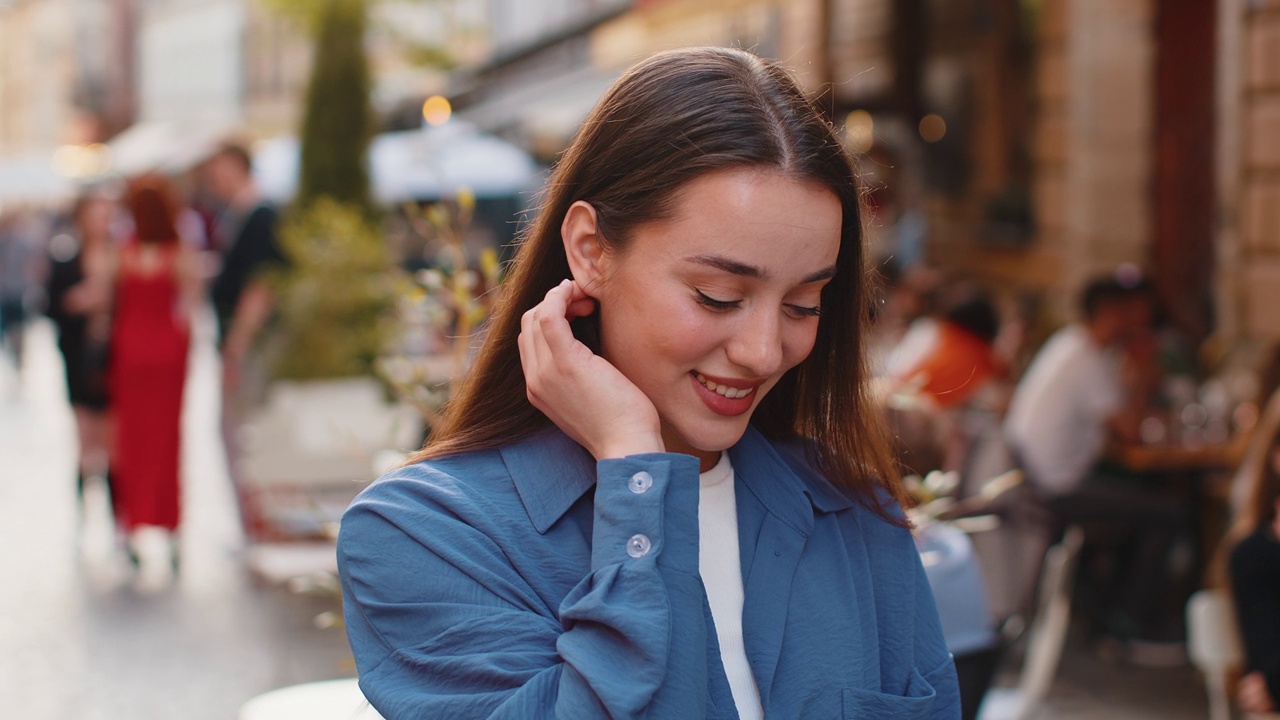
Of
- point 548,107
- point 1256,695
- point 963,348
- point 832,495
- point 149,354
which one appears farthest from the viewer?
point 548,107

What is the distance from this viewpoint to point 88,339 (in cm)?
838

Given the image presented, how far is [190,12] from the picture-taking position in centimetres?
6156

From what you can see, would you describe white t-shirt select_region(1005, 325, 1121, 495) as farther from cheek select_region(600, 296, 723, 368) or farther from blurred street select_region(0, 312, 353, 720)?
cheek select_region(600, 296, 723, 368)

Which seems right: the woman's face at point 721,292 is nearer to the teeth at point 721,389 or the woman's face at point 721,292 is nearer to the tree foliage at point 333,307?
the teeth at point 721,389

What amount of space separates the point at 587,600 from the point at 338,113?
9.72m

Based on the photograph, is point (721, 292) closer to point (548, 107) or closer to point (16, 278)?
point (548, 107)

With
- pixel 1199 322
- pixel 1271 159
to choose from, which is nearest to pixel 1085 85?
pixel 1199 322

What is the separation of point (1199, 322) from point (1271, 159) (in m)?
1.84

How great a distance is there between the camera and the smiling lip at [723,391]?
1594mm

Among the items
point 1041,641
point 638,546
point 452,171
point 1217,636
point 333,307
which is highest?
point 638,546

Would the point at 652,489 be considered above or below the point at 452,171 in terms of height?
above

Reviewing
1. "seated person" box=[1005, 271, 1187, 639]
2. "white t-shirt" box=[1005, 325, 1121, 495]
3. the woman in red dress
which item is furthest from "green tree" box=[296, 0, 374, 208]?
"white t-shirt" box=[1005, 325, 1121, 495]

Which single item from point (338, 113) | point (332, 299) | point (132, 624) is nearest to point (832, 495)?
point (132, 624)

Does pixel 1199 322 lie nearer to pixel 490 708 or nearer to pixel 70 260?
pixel 70 260
